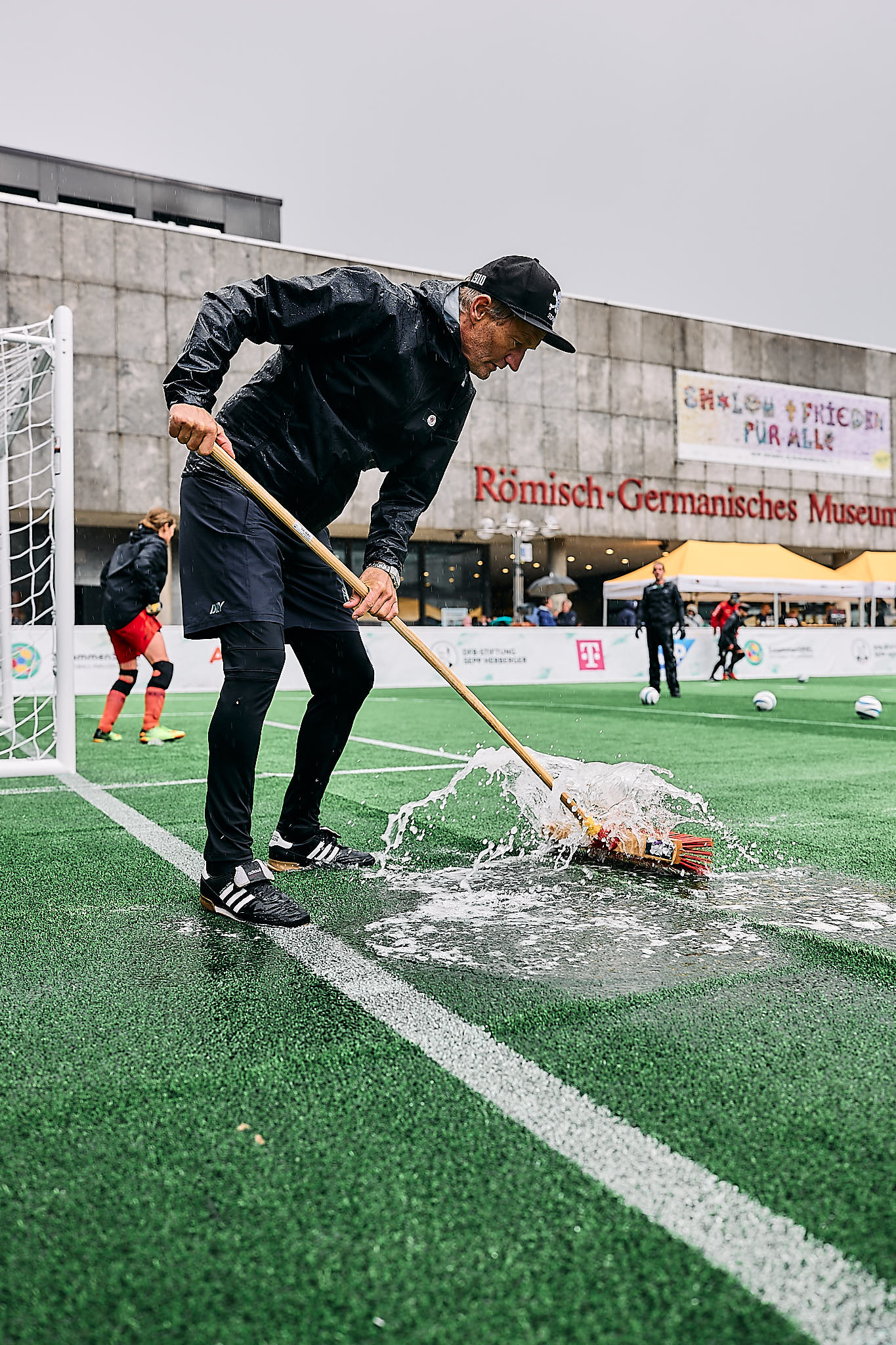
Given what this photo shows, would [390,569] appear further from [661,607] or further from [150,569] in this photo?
[661,607]

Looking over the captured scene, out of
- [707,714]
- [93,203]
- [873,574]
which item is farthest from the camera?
[93,203]

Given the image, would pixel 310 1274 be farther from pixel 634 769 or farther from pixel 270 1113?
pixel 634 769

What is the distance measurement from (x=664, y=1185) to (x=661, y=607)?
41.6ft

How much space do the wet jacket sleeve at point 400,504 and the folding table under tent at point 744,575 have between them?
22.3 meters

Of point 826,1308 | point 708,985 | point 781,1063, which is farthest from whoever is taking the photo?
point 708,985

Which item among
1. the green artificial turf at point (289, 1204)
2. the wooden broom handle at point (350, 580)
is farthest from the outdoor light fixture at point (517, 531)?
the green artificial turf at point (289, 1204)

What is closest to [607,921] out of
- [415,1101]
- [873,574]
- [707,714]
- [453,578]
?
[415,1101]

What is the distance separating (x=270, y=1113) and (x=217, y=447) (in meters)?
1.89

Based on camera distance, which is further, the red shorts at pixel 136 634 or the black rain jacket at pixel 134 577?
the red shorts at pixel 136 634

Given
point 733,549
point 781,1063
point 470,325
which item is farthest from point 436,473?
point 733,549

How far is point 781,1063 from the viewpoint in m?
1.92

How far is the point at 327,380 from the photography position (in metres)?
3.16

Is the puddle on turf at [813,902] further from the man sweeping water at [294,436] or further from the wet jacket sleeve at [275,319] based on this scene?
the wet jacket sleeve at [275,319]

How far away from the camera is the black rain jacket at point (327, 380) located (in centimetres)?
293
